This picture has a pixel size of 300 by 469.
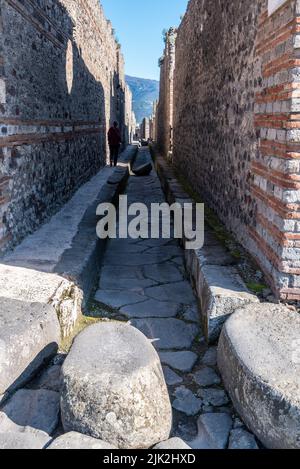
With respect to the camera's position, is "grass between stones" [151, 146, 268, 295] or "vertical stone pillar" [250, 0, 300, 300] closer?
"vertical stone pillar" [250, 0, 300, 300]

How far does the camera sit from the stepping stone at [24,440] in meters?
2.00

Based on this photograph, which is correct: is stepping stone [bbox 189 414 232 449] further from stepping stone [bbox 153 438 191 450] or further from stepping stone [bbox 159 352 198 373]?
stepping stone [bbox 159 352 198 373]

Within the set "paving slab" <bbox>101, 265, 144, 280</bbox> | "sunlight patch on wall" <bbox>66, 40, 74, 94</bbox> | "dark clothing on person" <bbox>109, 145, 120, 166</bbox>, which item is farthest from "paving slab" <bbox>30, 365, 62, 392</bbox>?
"dark clothing on person" <bbox>109, 145, 120, 166</bbox>

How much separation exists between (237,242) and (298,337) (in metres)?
1.89

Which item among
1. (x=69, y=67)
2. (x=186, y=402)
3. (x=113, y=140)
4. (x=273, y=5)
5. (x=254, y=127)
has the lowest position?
(x=186, y=402)

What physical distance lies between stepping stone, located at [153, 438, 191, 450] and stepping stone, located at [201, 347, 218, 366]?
860 millimetres

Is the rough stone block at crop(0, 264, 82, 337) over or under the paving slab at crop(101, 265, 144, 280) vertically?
over

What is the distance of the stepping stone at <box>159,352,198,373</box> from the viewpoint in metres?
2.81

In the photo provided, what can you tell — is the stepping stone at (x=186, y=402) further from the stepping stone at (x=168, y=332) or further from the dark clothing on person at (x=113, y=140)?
the dark clothing on person at (x=113, y=140)

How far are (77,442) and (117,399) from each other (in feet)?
0.82

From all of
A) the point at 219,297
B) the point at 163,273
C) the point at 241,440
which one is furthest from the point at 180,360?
the point at 163,273

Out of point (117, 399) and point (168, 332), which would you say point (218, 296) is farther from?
point (117, 399)

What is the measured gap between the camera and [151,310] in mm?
3641
